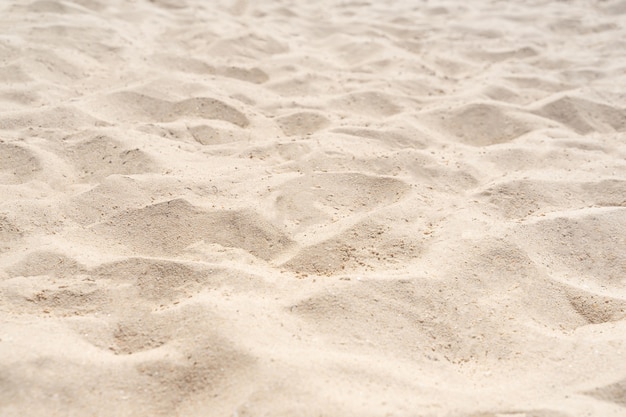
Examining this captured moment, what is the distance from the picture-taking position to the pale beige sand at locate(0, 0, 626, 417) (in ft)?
3.75

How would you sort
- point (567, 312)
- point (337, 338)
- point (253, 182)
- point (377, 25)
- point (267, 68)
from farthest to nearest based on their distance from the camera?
1. point (377, 25)
2. point (267, 68)
3. point (253, 182)
4. point (567, 312)
5. point (337, 338)

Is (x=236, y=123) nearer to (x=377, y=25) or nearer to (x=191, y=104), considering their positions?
(x=191, y=104)

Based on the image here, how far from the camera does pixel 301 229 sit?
5.42ft

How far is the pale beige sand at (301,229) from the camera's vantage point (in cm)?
114

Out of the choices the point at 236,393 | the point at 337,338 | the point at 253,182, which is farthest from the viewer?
the point at 253,182

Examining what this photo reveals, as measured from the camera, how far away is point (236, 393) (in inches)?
43.3

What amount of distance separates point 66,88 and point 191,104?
51 centimetres

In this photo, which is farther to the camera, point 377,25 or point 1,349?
point 377,25

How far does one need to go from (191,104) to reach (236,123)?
0.21m

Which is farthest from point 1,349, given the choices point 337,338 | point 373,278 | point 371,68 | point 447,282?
point 371,68

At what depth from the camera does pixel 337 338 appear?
4.14ft

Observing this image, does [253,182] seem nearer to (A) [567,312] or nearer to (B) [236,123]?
(B) [236,123]

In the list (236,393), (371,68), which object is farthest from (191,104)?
(236,393)

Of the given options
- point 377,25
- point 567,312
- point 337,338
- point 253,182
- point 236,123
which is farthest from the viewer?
point 377,25
